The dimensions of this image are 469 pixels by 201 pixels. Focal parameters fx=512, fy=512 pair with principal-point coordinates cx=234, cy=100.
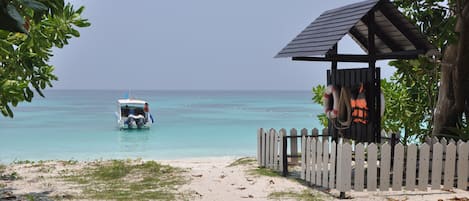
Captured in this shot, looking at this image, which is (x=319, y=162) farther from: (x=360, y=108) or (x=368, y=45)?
(x=368, y=45)

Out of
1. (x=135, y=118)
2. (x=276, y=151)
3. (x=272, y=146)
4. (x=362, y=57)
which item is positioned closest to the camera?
(x=362, y=57)

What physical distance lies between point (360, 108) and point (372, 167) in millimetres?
1442

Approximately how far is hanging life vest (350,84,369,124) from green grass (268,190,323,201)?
190 cm

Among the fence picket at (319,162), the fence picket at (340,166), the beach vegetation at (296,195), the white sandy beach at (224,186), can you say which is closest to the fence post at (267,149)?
the white sandy beach at (224,186)

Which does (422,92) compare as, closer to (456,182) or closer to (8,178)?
(456,182)

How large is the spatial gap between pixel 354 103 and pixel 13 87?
264 inches

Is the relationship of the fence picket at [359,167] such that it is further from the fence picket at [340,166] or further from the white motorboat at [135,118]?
the white motorboat at [135,118]

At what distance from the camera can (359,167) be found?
379 inches

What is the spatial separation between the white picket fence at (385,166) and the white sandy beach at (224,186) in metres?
0.21

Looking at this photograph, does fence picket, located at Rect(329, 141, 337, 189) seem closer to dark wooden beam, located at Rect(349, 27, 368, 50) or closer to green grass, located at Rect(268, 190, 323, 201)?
green grass, located at Rect(268, 190, 323, 201)

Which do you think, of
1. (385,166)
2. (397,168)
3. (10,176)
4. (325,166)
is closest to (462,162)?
(397,168)

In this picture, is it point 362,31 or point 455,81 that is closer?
point 362,31

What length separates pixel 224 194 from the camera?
396 inches

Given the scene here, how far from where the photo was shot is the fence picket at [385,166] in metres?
9.68
